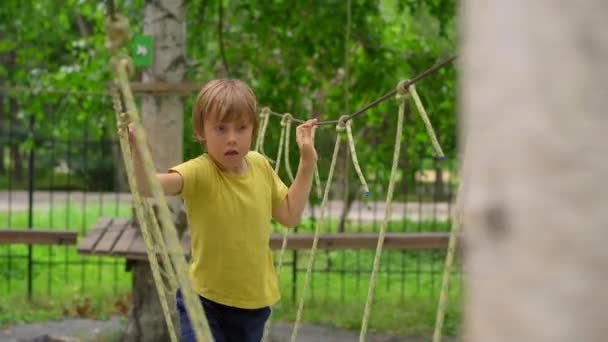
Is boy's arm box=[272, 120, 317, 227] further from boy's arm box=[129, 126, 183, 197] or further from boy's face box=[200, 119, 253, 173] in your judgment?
boy's arm box=[129, 126, 183, 197]

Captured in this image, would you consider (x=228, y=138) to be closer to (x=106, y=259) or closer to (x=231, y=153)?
(x=231, y=153)

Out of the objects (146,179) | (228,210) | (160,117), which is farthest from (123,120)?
(160,117)

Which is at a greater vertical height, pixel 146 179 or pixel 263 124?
pixel 263 124

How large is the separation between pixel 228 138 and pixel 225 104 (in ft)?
0.27

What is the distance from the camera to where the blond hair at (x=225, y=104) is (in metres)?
2.00

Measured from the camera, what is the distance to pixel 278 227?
5.67 m

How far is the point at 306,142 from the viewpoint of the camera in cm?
213

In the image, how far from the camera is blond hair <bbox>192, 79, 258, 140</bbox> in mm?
2004

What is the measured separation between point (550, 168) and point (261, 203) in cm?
166

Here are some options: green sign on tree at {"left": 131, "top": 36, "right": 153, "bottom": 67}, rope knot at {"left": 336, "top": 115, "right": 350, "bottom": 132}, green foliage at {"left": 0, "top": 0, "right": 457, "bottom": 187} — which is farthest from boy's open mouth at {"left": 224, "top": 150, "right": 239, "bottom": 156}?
green foliage at {"left": 0, "top": 0, "right": 457, "bottom": 187}

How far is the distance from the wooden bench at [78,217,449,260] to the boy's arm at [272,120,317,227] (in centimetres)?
159

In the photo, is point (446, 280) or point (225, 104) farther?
point (225, 104)

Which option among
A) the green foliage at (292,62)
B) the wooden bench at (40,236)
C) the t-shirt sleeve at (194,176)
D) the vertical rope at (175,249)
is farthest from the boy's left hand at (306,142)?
the green foliage at (292,62)

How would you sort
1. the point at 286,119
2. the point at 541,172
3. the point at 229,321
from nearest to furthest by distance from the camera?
the point at 541,172 → the point at 229,321 → the point at 286,119
